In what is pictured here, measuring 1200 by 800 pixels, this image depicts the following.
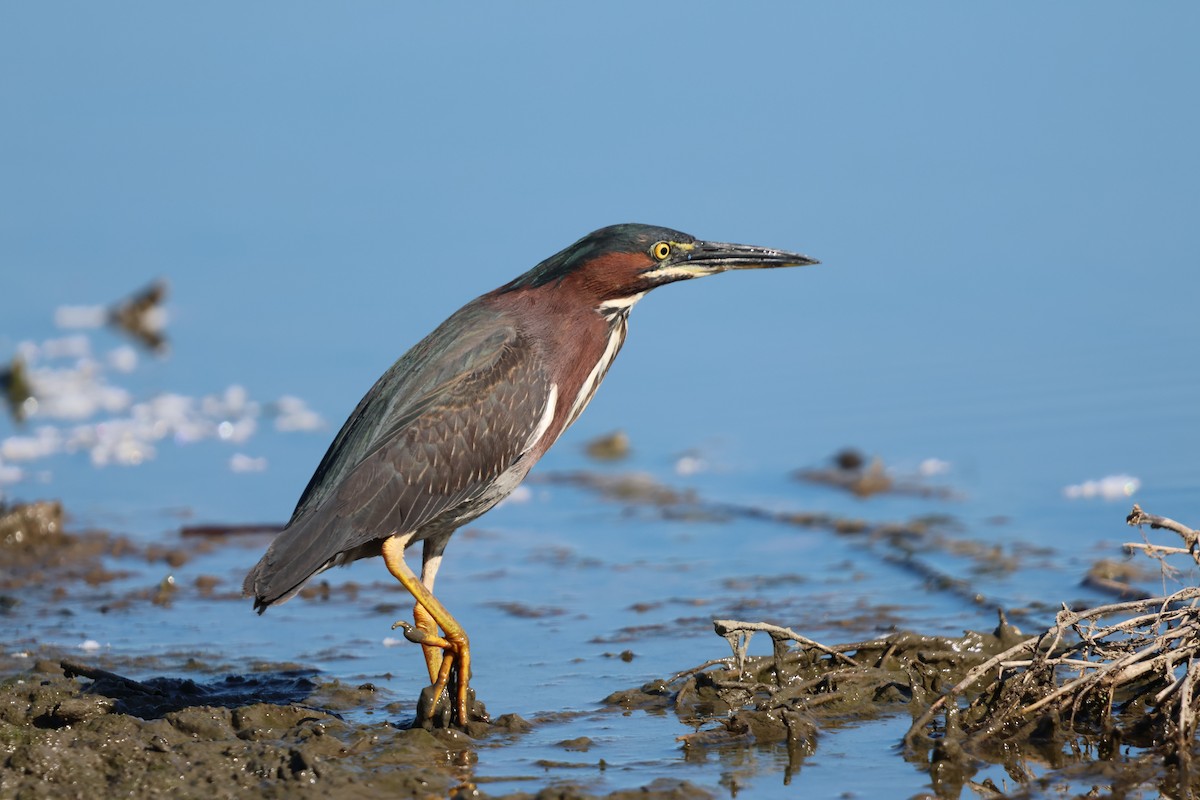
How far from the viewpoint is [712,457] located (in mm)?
11250

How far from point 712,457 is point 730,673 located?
15.9ft

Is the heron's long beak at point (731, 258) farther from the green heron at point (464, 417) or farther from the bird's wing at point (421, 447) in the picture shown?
the bird's wing at point (421, 447)

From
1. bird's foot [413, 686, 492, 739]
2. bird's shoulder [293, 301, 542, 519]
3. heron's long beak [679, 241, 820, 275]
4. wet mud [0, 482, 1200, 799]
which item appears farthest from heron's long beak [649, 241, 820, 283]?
bird's foot [413, 686, 492, 739]

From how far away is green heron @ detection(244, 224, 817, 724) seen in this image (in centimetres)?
Answer: 646

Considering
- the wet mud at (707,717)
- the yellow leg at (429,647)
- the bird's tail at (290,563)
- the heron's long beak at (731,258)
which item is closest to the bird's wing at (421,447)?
the bird's tail at (290,563)

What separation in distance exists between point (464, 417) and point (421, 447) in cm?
22

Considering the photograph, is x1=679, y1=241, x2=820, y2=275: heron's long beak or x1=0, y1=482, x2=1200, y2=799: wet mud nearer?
x1=0, y1=482, x2=1200, y2=799: wet mud

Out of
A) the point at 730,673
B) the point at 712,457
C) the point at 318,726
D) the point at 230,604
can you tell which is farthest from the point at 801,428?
the point at 318,726

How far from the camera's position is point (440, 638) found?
6543 mm

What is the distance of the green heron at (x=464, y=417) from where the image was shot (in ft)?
21.2

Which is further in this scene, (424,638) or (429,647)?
(429,647)

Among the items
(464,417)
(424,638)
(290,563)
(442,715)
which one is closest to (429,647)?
(424,638)

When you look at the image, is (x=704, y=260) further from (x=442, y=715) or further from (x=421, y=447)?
(x=442, y=715)

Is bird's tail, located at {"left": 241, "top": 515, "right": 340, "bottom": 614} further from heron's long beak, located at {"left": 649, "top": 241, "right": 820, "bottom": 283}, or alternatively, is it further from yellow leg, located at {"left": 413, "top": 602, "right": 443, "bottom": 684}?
heron's long beak, located at {"left": 649, "top": 241, "right": 820, "bottom": 283}
